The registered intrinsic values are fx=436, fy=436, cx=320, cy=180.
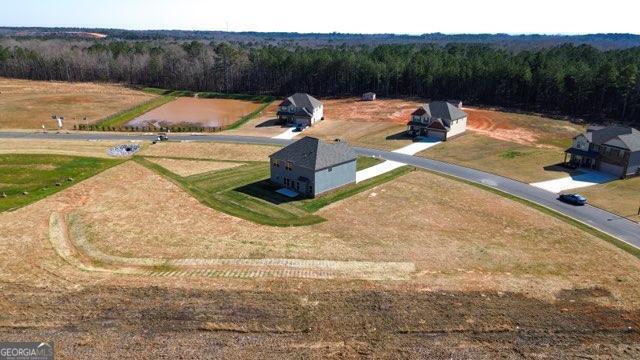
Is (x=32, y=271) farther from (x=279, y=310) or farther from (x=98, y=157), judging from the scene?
(x=98, y=157)

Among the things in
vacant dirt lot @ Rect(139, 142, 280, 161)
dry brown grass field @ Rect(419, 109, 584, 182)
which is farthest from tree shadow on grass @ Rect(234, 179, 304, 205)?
dry brown grass field @ Rect(419, 109, 584, 182)

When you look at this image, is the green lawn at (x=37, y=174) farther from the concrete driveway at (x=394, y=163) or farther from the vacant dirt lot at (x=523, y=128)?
the vacant dirt lot at (x=523, y=128)

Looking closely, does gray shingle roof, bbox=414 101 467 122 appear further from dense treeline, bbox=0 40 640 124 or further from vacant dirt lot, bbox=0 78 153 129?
vacant dirt lot, bbox=0 78 153 129

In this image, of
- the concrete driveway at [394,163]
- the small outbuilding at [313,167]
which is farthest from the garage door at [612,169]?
the small outbuilding at [313,167]

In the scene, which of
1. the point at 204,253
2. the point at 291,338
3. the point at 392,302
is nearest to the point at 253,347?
the point at 291,338

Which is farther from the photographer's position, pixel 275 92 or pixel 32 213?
pixel 275 92

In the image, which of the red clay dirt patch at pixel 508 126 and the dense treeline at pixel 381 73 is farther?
the dense treeline at pixel 381 73
